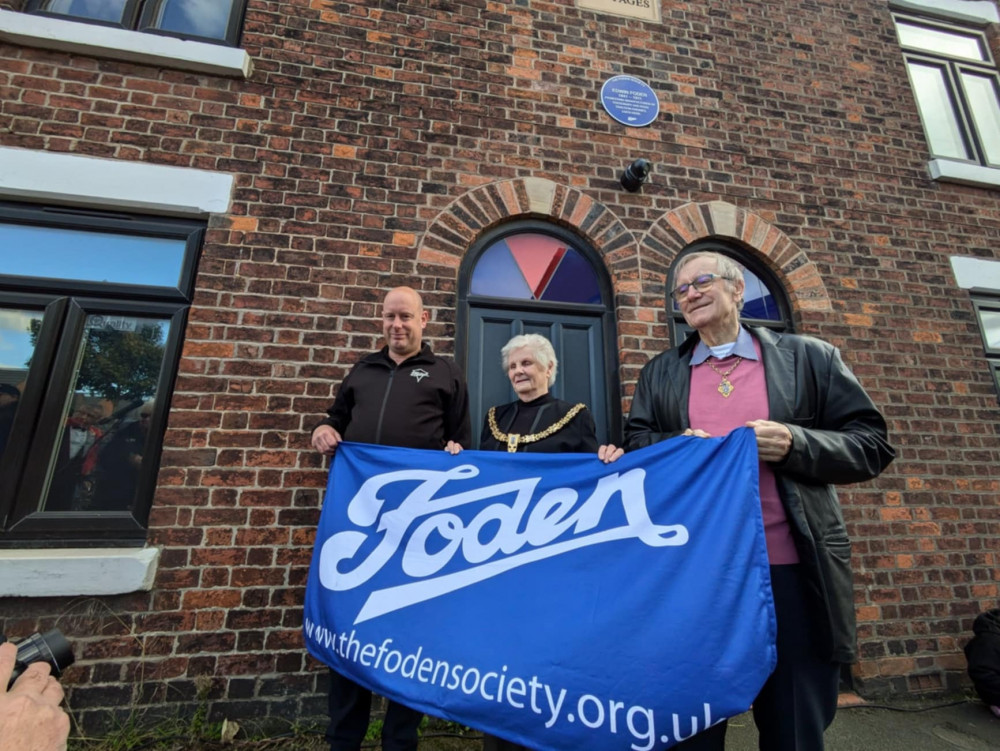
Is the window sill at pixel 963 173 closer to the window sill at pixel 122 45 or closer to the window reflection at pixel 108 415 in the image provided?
the window sill at pixel 122 45

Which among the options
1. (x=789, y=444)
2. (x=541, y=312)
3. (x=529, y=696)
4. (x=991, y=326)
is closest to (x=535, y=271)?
(x=541, y=312)

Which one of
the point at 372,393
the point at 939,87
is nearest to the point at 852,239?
the point at 939,87

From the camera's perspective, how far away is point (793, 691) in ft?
4.86

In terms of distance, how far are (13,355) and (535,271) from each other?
306 cm

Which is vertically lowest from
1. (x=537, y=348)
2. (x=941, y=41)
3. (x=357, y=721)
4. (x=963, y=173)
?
(x=357, y=721)

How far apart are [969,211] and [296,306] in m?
5.34

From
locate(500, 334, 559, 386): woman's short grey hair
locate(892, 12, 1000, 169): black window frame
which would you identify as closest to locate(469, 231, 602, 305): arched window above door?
locate(500, 334, 559, 386): woman's short grey hair

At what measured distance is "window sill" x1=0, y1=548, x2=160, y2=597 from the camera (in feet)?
7.58

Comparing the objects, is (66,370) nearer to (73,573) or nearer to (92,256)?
(92,256)

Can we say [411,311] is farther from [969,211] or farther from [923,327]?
[969,211]

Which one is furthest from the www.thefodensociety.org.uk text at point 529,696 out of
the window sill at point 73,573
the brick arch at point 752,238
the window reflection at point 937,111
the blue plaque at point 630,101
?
the window reflection at point 937,111

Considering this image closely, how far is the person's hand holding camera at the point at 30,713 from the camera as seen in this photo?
0.80 meters

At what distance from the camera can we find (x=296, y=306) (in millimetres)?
2922

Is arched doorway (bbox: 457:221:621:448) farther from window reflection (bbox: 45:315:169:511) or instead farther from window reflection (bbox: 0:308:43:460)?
window reflection (bbox: 0:308:43:460)
